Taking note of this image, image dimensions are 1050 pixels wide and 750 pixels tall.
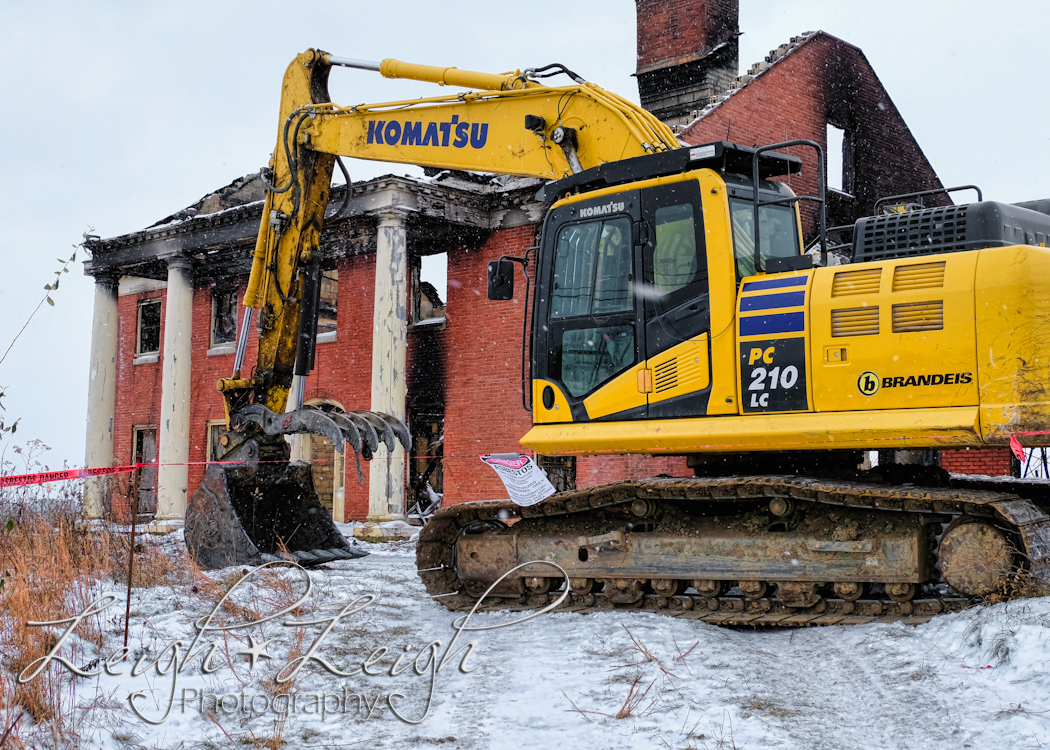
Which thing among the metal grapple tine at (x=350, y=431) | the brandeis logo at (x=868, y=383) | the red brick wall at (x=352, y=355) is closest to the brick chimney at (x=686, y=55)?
the red brick wall at (x=352, y=355)

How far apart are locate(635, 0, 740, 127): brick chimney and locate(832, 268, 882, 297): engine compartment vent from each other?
13.7 meters

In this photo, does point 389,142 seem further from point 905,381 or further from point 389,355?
point 389,355

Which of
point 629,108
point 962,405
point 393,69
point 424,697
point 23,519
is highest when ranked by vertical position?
point 393,69

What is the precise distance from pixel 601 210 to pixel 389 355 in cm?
872

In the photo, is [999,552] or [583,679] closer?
[583,679]

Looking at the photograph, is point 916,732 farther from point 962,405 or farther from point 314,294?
point 314,294

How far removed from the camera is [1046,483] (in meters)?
6.17

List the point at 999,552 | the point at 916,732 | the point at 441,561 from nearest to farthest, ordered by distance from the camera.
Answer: the point at 916,732 → the point at 999,552 → the point at 441,561

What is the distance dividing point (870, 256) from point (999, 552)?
202 cm

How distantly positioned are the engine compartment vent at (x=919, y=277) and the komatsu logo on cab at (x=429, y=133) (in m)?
3.66

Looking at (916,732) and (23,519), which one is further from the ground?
(23,519)

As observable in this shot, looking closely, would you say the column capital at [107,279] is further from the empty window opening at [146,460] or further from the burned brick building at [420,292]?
the empty window opening at [146,460]

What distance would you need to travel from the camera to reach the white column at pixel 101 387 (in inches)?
771

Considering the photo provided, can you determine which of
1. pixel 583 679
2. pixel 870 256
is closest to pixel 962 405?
pixel 870 256
